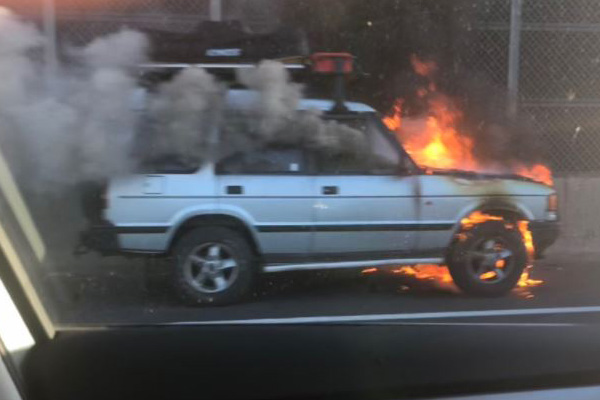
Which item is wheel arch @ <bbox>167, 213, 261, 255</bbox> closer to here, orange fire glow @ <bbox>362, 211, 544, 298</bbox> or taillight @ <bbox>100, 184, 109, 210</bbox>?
taillight @ <bbox>100, 184, 109, 210</bbox>

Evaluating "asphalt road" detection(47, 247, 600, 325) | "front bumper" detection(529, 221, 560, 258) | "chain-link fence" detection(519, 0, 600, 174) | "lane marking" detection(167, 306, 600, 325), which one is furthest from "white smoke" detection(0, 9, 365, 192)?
"chain-link fence" detection(519, 0, 600, 174)

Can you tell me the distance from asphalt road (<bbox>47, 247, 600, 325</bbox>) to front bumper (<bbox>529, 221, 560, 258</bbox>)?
22 cm

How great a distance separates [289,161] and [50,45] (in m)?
0.96

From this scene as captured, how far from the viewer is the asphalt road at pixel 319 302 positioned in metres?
2.25

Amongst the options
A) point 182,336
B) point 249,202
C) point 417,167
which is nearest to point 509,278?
point 417,167

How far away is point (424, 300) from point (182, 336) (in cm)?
115

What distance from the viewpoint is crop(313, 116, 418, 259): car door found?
2.53 metres

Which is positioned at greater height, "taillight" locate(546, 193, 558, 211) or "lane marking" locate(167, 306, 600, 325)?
"taillight" locate(546, 193, 558, 211)

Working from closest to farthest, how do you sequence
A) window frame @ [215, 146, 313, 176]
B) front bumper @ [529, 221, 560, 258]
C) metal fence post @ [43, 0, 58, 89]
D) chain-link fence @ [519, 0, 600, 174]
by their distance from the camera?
metal fence post @ [43, 0, 58, 89] → window frame @ [215, 146, 313, 176] → front bumper @ [529, 221, 560, 258] → chain-link fence @ [519, 0, 600, 174]

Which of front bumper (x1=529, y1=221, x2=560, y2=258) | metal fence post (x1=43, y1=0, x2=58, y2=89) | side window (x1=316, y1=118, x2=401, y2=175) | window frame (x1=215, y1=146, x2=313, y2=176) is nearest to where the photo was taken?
metal fence post (x1=43, y1=0, x2=58, y2=89)

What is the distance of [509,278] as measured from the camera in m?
2.67

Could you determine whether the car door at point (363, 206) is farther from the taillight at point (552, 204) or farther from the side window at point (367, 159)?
the taillight at point (552, 204)

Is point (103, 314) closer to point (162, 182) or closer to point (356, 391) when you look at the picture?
point (162, 182)

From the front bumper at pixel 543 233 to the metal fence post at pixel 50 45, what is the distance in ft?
6.28
